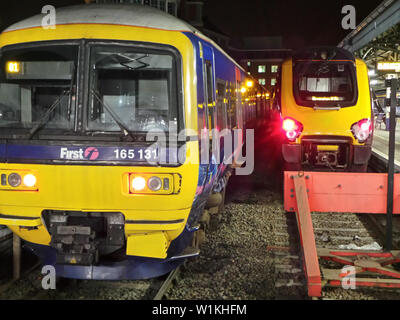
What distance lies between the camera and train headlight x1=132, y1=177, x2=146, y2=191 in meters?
4.16

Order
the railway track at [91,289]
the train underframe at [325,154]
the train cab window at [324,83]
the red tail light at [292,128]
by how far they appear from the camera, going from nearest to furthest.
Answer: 1. the railway track at [91,289]
2. the train underframe at [325,154]
3. the red tail light at [292,128]
4. the train cab window at [324,83]

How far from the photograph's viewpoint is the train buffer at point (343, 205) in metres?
5.04

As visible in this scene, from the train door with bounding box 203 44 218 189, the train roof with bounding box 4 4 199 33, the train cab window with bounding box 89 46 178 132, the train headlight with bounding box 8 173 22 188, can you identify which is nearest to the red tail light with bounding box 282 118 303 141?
the train door with bounding box 203 44 218 189

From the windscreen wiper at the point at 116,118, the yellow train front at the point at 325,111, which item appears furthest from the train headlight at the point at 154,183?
the yellow train front at the point at 325,111

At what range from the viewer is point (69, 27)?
4.28 metres

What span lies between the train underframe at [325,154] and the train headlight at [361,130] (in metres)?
0.14

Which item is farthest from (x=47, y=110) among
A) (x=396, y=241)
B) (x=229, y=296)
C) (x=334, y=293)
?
(x=396, y=241)

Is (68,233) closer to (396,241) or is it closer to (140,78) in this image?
(140,78)

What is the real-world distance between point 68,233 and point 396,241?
4839 millimetres

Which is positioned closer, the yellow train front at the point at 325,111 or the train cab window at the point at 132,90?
the train cab window at the point at 132,90

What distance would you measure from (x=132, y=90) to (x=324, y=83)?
5.94 metres

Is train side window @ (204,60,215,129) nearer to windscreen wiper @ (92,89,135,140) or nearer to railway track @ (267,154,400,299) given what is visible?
windscreen wiper @ (92,89,135,140)

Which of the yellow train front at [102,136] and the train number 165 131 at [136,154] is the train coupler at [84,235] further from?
the train number 165 131 at [136,154]

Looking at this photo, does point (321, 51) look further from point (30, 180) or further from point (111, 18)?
point (30, 180)
